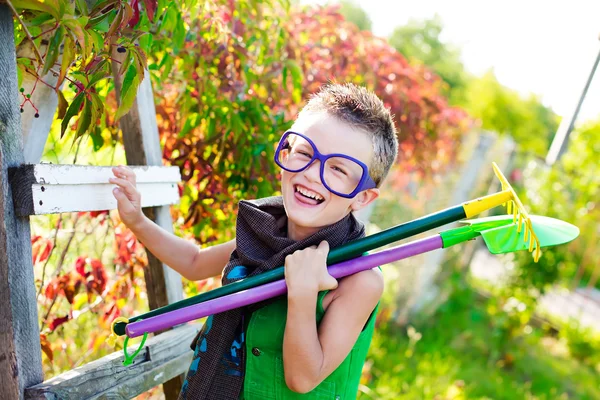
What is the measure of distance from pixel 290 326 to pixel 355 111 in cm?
55

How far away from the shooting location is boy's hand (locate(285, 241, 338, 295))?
1347mm

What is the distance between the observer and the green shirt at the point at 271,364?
1458 mm

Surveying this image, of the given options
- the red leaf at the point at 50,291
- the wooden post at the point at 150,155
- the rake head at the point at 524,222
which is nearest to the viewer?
the rake head at the point at 524,222

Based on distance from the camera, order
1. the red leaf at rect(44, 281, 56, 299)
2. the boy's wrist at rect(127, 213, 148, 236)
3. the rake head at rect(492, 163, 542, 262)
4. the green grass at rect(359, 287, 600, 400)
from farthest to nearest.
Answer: the green grass at rect(359, 287, 600, 400) < the red leaf at rect(44, 281, 56, 299) < the boy's wrist at rect(127, 213, 148, 236) < the rake head at rect(492, 163, 542, 262)

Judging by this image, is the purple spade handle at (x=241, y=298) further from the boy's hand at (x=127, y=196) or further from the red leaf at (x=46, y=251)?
the red leaf at (x=46, y=251)

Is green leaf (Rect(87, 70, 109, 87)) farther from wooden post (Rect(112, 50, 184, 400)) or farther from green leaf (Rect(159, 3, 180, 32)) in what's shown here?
wooden post (Rect(112, 50, 184, 400))

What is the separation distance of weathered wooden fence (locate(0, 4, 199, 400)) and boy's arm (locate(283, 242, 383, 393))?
0.51 metres

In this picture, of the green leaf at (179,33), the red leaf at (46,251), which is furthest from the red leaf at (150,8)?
the red leaf at (46,251)

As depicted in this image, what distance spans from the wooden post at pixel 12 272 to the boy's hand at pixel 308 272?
0.58m

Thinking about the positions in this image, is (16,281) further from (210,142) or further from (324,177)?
(210,142)

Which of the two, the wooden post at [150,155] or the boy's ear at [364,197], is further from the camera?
the wooden post at [150,155]

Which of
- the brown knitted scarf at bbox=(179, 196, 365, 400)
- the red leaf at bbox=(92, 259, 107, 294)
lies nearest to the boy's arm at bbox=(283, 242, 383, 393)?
the brown knitted scarf at bbox=(179, 196, 365, 400)

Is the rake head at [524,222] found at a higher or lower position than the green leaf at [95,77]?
lower

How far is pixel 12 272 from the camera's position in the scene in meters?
1.29
